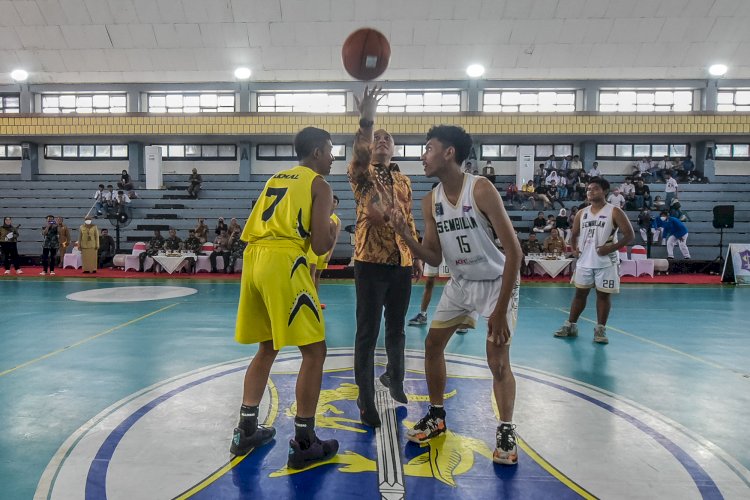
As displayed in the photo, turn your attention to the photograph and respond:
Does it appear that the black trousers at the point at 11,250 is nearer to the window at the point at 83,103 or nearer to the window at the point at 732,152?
the window at the point at 83,103

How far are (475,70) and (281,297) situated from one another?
69.4 ft

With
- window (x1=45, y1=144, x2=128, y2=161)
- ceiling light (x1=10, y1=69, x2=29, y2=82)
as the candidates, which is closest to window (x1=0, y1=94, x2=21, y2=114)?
ceiling light (x1=10, y1=69, x2=29, y2=82)

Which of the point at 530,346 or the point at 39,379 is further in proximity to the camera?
the point at 530,346

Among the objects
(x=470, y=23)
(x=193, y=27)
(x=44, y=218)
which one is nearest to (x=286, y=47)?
(x=193, y=27)

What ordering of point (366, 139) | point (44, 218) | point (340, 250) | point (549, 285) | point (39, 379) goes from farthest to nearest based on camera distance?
point (44, 218) < point (340, 250) < point (549, 285) < point (39, 379) < point (366, 139)

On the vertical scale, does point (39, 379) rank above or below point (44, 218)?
below

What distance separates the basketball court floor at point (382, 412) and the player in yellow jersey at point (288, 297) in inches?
6.7

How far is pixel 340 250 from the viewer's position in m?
18.0

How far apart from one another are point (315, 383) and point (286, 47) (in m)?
21.1

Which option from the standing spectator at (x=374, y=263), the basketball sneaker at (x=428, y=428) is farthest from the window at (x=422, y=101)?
the basketball sneaker at (x=428, y=428)

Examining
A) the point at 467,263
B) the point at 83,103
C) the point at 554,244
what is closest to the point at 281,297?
the point at 467,263

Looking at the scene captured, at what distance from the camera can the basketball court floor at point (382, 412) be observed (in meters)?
2.62

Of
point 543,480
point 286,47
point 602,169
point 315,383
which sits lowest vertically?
point 543,480

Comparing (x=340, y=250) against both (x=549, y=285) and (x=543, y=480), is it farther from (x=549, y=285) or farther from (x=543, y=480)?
(x=543, y=480)
